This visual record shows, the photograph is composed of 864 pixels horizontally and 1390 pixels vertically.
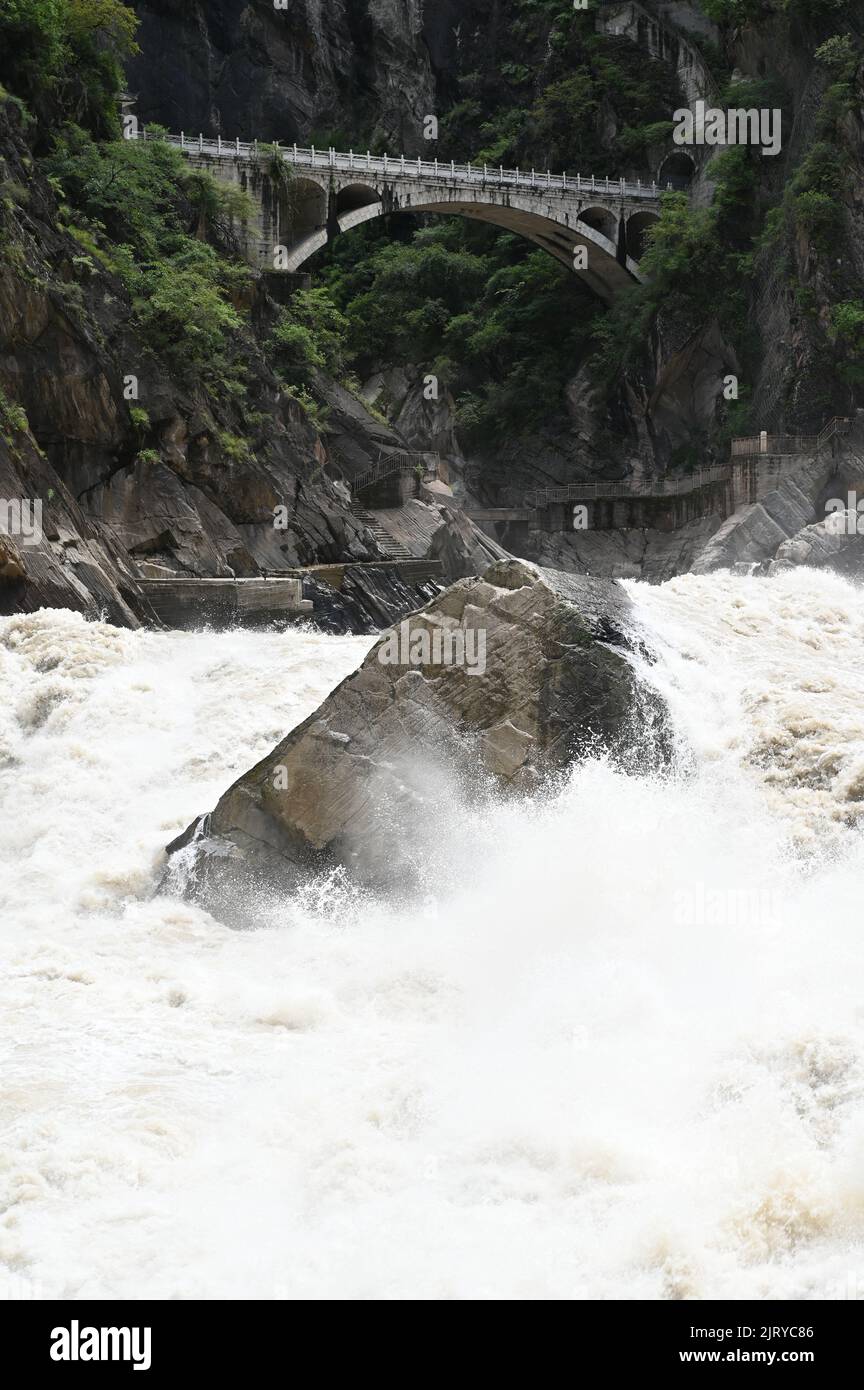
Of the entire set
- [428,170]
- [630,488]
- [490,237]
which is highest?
[428,170]

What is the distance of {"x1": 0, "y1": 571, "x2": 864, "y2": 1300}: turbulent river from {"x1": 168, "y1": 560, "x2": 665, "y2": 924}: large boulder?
0.37m

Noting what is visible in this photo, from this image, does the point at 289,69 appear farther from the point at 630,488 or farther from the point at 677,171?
the point at 630,488

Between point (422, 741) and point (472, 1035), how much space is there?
3780mm

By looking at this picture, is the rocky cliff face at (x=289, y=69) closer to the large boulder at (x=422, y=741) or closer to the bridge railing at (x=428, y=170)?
the bridge railing at (x=428, y=170)

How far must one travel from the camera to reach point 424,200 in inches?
1930

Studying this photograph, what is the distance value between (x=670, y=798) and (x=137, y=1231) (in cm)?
691

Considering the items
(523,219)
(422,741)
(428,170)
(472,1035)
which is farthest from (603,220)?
(472,1035)

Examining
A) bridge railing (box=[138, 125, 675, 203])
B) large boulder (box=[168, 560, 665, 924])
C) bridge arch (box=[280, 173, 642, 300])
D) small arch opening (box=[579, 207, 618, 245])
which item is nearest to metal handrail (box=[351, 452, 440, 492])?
bridge arch (box=[280, 173, 642, 300])

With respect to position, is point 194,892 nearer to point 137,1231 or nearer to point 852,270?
point 137,1231

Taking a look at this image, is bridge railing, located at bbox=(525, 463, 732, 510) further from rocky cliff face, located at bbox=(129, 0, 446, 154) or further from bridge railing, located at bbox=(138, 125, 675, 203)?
rocky cliff face, located at bbox=(129, 0, 446, 154)

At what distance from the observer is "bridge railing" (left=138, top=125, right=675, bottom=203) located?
43875 mm

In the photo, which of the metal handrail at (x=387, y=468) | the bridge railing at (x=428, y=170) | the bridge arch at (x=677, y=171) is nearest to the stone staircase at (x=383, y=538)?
the metal handrail at (x=387, y=468)

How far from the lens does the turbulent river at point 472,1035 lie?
Answer: 6.34 meters
